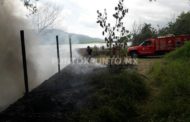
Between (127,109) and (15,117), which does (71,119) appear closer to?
(15,117)

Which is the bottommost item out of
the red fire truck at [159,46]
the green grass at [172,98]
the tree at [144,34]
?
the green grass at [172,98]

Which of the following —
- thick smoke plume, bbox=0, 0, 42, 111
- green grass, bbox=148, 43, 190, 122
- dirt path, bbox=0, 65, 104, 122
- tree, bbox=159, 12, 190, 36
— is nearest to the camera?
dirt path, bbox=0, 65, 104, 122

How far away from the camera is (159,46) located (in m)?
25.0

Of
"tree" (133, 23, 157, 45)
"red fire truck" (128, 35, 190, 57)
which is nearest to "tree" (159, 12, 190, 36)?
"tree" (133, 23, 157, 45)

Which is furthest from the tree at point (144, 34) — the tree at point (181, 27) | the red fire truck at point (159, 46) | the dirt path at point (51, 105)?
the dirt path at point (51, 105)

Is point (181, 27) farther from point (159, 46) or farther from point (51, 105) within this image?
point (51, 105)

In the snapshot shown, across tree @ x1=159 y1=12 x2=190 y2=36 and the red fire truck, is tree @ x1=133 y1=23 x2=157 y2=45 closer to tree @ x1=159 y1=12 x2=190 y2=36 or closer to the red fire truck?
tree @ x1=159 y1=12 x2=190 y2=36

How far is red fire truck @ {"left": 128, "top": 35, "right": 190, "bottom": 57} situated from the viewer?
24469 millimetres

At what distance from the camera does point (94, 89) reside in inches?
320

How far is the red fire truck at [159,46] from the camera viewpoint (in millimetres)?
24469

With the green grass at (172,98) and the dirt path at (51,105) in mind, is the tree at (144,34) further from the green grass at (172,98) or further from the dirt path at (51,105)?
the dirt path at (51,105)

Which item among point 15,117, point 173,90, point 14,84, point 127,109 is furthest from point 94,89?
point 14,84

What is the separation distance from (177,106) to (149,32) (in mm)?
31240

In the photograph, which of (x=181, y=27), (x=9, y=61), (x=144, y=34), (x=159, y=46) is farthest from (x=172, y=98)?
(x=181, y=27)
